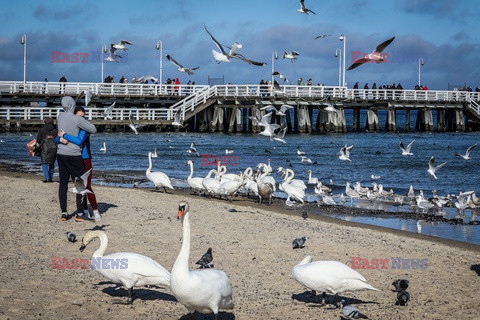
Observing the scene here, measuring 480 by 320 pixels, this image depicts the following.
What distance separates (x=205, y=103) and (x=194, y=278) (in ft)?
149

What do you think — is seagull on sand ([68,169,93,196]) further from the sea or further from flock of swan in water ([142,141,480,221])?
flock of swan in water ([142,141,480,221])

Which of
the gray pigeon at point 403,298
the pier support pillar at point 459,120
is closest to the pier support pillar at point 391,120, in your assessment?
the pier support pillar at point 459,120

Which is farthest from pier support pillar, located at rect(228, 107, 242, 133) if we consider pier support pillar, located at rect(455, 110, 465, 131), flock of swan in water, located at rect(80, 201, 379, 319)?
flock of swan in water, located at rect(80, 201, 379, 319)

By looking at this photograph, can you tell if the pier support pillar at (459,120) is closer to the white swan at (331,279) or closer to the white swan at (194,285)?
the white swan at (331,279)

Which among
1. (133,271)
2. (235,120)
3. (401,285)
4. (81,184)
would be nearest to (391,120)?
(235,120)

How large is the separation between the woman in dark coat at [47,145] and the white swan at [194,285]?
1095 cm

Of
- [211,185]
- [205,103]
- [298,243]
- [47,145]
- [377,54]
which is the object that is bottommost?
[298,243]

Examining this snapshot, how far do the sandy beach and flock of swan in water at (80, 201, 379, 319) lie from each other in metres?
0.25

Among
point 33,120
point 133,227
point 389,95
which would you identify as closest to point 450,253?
point 133,227

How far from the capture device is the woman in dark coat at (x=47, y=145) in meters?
16.4

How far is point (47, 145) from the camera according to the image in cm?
1677

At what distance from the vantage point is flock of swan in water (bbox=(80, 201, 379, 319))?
5.86 metres

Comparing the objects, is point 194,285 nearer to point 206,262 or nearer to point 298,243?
point 206,262

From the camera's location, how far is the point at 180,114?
161ft
